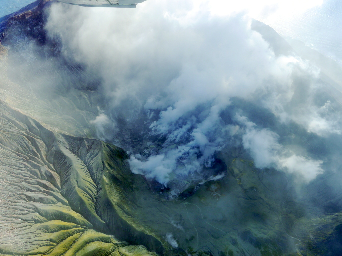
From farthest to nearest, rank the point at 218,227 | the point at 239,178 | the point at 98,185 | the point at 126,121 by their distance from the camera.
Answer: the point at 126,121 → the point at 239,178 → the point at 218,227 → the point at 98,185

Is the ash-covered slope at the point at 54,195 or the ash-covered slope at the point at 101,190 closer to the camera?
the ash-covered slope at the point at 54,195

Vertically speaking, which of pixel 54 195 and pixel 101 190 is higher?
pixel 54 195

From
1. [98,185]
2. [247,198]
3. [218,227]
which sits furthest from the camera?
[247,198]

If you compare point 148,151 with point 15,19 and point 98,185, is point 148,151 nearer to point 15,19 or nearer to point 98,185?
point 98,185

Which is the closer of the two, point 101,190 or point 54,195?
point 54,195

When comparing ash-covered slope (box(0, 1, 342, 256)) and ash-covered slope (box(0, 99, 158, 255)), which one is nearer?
ash-covered slope (box(0, 99, 158, 255))

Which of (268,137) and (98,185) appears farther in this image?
(268,137)

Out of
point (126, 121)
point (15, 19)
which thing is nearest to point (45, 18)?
point (15, 19)

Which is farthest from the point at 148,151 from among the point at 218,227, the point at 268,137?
the point at 268,137

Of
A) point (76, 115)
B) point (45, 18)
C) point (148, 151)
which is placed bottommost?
point (148, 151)

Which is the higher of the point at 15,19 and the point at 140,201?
the point at 15,19
